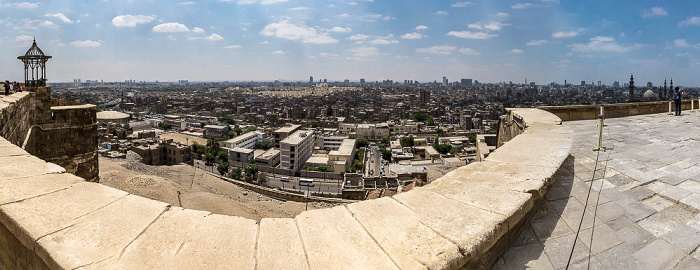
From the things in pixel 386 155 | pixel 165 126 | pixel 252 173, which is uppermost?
pixel 165 126

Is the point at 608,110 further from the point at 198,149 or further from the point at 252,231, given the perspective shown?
the point at 198,149

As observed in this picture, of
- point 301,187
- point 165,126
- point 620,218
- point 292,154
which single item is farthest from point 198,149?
point 620,218

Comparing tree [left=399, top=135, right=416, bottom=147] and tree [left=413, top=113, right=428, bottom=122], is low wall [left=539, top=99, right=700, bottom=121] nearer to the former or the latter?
tree [left=399, top=135, right=416, bottom=147]

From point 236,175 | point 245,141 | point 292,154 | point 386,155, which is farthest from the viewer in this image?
point 245,141

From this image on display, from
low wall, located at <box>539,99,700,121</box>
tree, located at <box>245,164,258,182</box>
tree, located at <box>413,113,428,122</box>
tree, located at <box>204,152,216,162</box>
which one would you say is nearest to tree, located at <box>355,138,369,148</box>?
tree, located at <box>204,152,216,162</box>

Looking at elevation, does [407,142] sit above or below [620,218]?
below

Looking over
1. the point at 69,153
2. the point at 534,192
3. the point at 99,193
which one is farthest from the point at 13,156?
the point at 69,153
